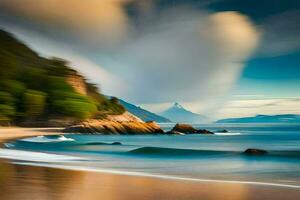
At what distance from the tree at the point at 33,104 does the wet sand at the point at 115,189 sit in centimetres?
6240

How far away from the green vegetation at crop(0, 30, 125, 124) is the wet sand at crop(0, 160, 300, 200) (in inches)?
2266

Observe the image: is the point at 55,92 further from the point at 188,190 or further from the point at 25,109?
the point at 188,190

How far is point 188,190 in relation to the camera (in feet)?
26.9

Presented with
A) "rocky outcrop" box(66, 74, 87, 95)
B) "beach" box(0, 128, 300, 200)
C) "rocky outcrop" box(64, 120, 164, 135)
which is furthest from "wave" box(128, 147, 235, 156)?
"rocky outcrop" box(66, 74, 87, 95)

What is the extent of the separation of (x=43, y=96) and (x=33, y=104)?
3658mm

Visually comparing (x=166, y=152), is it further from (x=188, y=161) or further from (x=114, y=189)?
(x=114, y=189)

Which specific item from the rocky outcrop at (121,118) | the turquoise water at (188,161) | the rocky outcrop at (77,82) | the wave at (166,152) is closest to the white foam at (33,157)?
the turquoise water at (188,161)

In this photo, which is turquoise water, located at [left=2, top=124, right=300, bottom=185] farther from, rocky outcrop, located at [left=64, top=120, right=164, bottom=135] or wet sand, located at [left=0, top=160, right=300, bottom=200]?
rocky outcrop, located at [left=64, top=120, right=164, bottom=135]

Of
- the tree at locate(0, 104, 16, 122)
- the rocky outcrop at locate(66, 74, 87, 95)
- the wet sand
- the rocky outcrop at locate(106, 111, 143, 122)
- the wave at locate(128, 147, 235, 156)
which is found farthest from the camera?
the rocky outcrop at locate(66, 74, 87, 95)

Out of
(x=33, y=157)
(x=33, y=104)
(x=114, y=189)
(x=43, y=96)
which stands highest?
(x=43, y=96)

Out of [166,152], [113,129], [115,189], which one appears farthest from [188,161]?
[113,129]

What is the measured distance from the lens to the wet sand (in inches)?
283

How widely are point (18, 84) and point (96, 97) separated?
77.3 ft

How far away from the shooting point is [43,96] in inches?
2955
